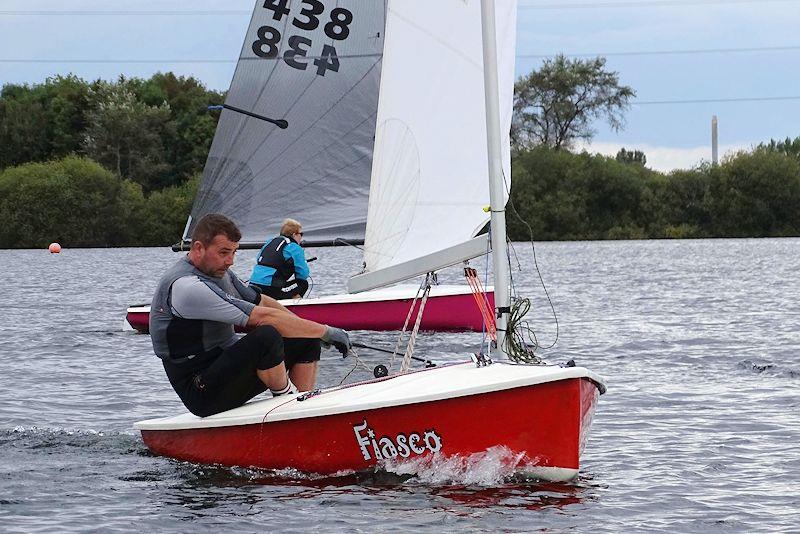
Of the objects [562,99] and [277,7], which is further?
[562,99]

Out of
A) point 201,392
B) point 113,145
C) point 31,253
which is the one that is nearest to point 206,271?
point 201,392

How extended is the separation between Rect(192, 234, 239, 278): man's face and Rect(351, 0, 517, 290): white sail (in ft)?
3.71

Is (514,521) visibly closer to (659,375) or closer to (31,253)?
(659,375)

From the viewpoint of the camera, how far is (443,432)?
684 centimetres

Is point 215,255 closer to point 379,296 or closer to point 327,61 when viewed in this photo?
point 327,61

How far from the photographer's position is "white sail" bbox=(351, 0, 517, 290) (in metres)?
8.03

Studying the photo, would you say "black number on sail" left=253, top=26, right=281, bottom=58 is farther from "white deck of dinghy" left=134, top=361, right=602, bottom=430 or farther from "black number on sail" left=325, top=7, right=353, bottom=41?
"white deck of dinghy" left=134, top=361, right=602, bottom=430

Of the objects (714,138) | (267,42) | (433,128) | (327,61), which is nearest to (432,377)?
(433,128)

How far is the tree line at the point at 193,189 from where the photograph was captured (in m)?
62.7

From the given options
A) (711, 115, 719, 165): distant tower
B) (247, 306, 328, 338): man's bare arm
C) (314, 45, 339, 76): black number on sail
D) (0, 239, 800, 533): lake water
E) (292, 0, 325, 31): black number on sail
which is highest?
(711, 115, 719, 165): distant tower

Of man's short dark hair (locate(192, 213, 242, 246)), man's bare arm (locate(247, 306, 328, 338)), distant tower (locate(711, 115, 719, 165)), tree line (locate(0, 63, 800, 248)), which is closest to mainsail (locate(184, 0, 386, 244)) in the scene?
man's bare arm (locate(247, 306, 328, 338))

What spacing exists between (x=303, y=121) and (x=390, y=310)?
7.79 ft

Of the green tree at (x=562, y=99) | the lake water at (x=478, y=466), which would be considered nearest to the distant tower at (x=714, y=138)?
the green tree at (x=562, y=99)

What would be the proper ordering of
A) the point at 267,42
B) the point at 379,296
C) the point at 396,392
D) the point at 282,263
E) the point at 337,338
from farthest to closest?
the point at 379,296
the point at 267,42
the point at 282,263
the point at 337,338
the point at 396,392
